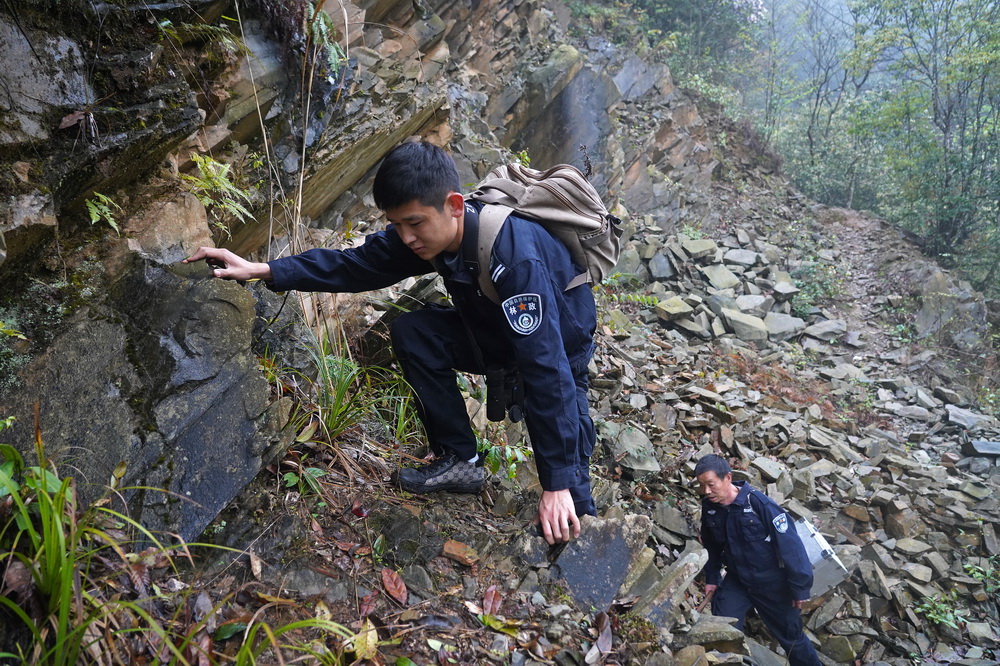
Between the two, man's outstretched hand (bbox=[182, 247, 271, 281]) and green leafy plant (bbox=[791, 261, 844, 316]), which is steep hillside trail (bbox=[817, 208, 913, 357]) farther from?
man's outstretched hand (bbox=[182, 247, 271, 281])

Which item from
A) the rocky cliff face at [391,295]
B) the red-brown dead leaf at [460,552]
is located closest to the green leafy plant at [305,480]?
the rocky cliff face at [391,295]

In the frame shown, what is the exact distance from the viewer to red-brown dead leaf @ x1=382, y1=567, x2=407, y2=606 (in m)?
2.62

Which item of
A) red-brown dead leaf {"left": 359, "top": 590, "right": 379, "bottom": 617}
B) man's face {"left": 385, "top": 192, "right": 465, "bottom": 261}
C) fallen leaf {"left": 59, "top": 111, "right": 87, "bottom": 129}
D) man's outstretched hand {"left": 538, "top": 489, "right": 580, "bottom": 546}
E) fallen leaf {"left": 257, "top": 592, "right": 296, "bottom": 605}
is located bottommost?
red-brown dead leaf {"left": 359, "top": 590, "right": 379, "bottom": 617}

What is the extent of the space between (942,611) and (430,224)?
674cm

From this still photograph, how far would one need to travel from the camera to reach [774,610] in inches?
200

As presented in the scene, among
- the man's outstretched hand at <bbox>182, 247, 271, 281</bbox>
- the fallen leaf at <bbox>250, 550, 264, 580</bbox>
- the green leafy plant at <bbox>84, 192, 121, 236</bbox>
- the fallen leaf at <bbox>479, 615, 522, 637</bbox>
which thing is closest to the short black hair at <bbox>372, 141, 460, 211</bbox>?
the man's outstretched hand at <bbox>182, 247, 271, 281</bbox>

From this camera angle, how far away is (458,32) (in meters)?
10.3

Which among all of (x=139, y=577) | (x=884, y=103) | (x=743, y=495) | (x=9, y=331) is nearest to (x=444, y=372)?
(x=139, y=577)

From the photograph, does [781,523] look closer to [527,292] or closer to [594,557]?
[594,557]

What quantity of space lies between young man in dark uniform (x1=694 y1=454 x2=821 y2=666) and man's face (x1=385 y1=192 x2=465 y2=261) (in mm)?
3379

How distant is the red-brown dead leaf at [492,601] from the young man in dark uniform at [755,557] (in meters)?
2.80

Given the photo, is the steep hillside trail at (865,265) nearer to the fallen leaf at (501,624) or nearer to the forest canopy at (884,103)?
the forest canopy at (884,103)

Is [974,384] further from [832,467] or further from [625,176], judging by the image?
[625,176]

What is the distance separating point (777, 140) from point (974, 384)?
422 inches
